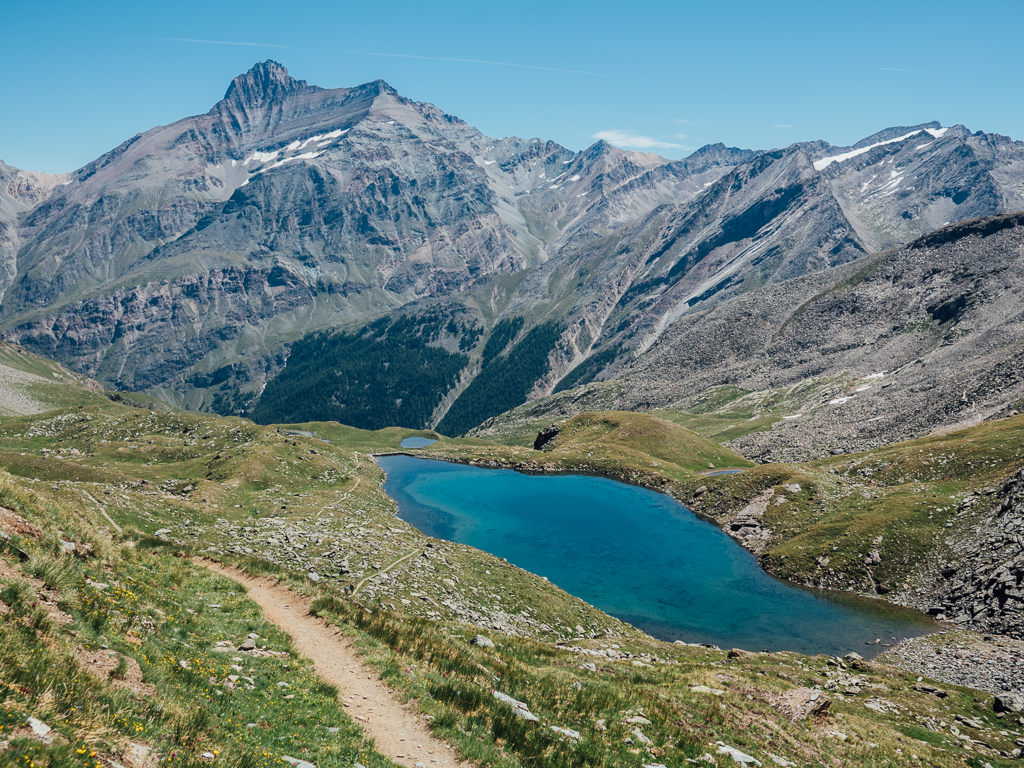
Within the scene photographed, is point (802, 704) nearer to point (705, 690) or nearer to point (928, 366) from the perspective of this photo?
point (705, 690)

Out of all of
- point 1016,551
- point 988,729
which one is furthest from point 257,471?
point 1016,551

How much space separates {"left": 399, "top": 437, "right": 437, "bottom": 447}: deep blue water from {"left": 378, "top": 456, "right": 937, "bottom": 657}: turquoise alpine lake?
52.4m

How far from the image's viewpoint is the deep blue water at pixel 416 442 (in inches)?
6565

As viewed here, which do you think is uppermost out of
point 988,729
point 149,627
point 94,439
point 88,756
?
point 88,756

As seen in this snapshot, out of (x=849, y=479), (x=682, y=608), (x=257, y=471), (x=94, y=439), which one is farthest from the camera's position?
(x=94, y=439)

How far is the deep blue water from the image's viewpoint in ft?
547

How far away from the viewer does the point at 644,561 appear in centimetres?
6869

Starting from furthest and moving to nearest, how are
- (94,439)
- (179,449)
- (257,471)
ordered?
(94,439)
(179,449)
(257,471)

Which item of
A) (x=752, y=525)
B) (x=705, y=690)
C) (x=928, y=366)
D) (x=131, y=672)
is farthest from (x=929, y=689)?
(x=928, y=366)

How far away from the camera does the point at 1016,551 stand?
4766 cm

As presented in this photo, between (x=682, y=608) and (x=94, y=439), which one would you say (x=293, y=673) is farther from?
(x=94, y=439)

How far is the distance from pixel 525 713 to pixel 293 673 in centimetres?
809

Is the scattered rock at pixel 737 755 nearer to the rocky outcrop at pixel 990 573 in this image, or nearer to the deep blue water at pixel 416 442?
the rocky outcrop at pixel 990 573

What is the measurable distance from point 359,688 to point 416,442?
155 meters
